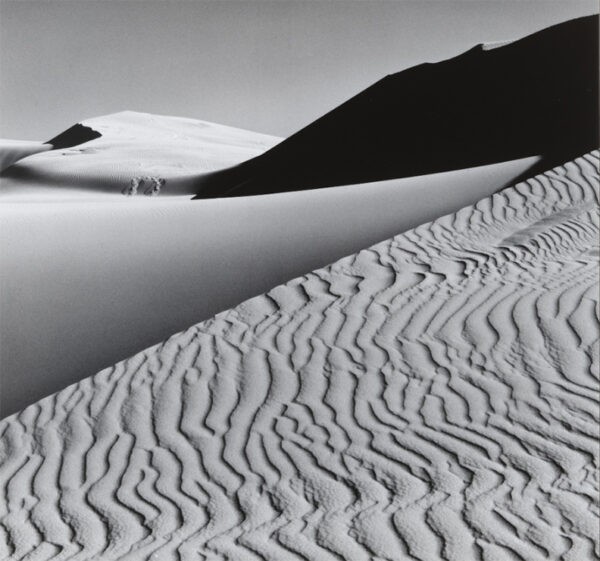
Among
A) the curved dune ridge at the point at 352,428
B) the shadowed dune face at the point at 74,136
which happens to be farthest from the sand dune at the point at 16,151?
the curved dune ridge at the point at 352,428

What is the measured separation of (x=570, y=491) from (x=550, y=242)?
13.9ft

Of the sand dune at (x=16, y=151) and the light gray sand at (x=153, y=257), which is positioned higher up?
the sand dune at (x=16, y=151)

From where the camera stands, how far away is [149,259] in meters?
9.27

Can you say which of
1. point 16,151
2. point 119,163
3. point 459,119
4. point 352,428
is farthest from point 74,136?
point 352,428

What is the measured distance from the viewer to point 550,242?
8.12m

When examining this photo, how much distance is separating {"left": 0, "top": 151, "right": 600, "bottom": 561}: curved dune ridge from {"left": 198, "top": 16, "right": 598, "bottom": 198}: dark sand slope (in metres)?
8.28

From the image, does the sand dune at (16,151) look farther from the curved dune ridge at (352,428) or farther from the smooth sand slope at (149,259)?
the curved dune ridge at (352,428)

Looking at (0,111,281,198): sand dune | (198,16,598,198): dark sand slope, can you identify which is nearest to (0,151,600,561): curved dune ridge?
(198,16,598,198): dark sand slope

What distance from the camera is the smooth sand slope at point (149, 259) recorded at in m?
7.99

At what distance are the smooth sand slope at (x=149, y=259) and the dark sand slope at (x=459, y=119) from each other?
218 inches

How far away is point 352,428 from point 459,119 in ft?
47.9

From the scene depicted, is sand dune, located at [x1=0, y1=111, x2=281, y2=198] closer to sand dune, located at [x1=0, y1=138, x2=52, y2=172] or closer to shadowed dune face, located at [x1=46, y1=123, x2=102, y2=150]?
shadowed dune face, located at [x1=46, y1=123, x2=102, y2=150]

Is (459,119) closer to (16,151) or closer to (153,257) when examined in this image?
(153,257)

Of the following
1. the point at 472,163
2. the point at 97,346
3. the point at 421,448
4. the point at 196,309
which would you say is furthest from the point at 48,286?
the point at 472,163
